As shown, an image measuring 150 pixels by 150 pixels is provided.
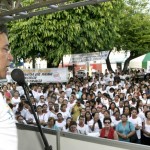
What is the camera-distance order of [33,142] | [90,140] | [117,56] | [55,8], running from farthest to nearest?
[117,56]
[55,8]
[33,142]
[90,140]

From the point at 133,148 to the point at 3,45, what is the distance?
1324mm

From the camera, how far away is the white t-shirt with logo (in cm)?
131

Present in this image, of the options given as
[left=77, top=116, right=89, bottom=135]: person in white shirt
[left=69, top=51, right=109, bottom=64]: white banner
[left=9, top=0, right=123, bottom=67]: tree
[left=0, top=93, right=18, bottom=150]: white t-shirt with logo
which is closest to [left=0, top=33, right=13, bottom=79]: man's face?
[left=0, top=93, right=18, bottom=150]: white t-shirt with logo

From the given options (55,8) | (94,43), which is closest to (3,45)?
(55,8)

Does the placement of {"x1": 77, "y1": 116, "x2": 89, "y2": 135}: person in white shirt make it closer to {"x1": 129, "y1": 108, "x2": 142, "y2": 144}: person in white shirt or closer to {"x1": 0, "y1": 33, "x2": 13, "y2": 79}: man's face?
{"x1": 129, "y1": 108, "x2": 142, "y2": 144}: person in white shirt

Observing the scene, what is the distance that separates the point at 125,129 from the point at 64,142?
5.18m

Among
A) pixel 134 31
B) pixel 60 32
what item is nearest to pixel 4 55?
pixel 60 32

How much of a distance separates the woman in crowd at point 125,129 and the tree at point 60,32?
439 inches

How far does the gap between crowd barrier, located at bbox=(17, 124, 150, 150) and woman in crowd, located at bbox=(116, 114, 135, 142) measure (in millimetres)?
4776

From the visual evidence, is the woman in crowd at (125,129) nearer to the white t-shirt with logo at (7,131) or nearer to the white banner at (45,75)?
the white t-shirt with logo at (7,131)

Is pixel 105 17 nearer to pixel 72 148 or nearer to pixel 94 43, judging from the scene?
pixel 94 43

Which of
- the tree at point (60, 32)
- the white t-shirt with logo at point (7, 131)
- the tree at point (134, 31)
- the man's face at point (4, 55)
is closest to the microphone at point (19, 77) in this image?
the man's face at point (4, 55)

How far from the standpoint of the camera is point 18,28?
19250 mm

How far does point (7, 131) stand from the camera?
4.35ft
